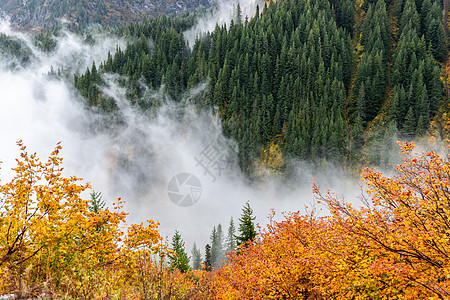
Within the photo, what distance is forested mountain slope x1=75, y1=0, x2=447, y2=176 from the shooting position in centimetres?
10112

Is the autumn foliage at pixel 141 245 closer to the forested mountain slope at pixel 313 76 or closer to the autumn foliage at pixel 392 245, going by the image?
the autumn foliage at pixel 392 245

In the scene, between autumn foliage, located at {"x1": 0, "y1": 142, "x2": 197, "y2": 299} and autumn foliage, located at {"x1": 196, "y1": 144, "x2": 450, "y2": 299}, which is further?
autumn foliage, located at {"x1": 196, "y1": 144, "x2": 450, "y2": 299}

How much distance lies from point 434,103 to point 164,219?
10296 centimetres

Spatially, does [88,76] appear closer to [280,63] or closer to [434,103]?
[280,63]

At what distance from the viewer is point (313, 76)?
395 ft

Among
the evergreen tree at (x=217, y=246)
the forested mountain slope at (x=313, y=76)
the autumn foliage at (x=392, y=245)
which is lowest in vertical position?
the autumn foliage at (x=392, y=245)

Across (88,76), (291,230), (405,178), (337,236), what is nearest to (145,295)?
(337,236)

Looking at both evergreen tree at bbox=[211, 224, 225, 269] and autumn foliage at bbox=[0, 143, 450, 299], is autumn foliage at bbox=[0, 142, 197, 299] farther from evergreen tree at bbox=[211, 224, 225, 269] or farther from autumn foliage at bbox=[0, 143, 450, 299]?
evergreen tree at bbox=[211, 224, 225, 269]

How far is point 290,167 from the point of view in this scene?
108 m

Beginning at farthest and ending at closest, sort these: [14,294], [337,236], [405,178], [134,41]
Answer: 1. [134,41]
2. [337,236]
3. [405,178]
4. [14,294]

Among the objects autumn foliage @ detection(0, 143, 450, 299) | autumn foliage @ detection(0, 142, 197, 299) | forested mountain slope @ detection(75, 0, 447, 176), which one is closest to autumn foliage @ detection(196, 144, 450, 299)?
Result: autumn foliage @ detection(0, 143, 450, 299)

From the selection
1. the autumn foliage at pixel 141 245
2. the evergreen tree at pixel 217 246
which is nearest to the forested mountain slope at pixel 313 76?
the evergreen tree at pixel 217 246

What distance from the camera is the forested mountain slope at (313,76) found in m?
101

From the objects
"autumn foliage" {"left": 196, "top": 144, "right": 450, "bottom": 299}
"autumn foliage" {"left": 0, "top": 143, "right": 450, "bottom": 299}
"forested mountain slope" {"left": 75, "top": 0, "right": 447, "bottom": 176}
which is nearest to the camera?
"autumn foliage" {"left": 0, "top": 143, "right": 450, "bottom": 299}
